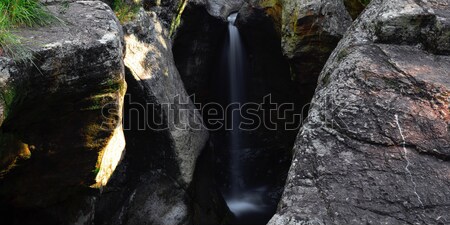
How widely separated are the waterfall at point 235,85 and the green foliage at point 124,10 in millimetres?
3749

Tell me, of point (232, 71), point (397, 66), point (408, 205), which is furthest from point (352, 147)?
point (232, 71)

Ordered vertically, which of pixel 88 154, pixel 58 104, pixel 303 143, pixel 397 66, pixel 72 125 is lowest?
pixel 88 154

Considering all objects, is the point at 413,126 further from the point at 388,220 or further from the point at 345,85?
the point at 388,220

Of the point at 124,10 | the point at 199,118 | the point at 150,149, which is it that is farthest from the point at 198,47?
the point at 150,149

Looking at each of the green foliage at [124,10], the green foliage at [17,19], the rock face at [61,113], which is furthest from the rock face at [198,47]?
the green foliage at [17,19]

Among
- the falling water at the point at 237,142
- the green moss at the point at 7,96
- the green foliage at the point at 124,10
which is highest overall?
the green moss at the point at 7,96

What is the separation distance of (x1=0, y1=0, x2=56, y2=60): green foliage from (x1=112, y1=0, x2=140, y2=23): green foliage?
193 cm

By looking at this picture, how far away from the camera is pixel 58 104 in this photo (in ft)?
14.0

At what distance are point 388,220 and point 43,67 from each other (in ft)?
10.8

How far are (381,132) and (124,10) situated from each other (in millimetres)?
4841

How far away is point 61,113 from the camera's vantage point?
4375mm

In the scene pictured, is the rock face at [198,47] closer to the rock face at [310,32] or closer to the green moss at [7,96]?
the rock face at [310,32]

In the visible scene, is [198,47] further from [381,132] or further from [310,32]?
[381,132]

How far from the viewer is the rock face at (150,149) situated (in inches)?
250
